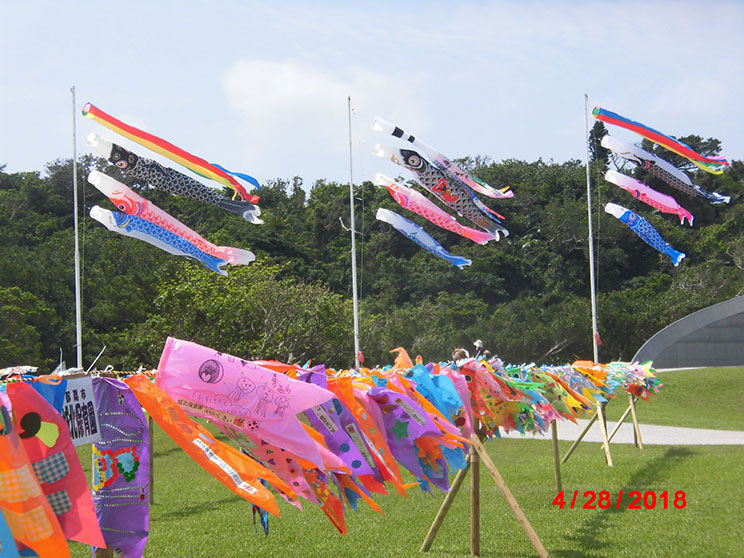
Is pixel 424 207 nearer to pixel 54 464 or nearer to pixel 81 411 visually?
pixel 81 411

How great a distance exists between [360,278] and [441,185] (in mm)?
23537

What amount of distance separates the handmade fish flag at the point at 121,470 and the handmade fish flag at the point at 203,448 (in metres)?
0.12

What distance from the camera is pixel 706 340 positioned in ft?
97.5

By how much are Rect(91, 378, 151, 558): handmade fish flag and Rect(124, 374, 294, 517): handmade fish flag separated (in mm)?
118

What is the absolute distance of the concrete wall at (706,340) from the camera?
29594 millimetres

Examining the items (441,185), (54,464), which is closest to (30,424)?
(54,464)

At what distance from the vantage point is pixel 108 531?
11.3 feet

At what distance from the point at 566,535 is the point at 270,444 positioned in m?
4.83

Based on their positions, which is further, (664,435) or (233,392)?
(664,435)

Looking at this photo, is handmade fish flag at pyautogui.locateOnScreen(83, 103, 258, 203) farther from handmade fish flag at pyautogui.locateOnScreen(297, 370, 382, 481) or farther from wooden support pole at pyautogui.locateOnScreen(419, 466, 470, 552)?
handmade fish flag at pyautogui.locateOnScreen(297, 370, 382, 481)

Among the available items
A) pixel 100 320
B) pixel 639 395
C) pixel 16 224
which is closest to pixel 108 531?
pixel 639 395

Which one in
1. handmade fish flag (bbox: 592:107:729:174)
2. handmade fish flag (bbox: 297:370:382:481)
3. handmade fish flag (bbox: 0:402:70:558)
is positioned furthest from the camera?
handmade fish flag (bbox: 592:107:729:174)

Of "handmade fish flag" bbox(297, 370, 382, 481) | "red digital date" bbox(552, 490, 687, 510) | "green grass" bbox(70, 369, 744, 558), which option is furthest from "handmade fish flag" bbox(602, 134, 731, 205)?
"handmade fish flag" bbox(297, 370, 382, 481)

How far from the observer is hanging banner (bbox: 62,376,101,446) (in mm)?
3254
